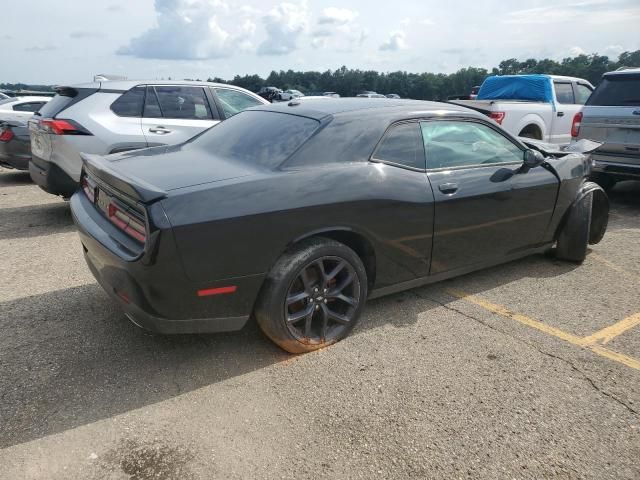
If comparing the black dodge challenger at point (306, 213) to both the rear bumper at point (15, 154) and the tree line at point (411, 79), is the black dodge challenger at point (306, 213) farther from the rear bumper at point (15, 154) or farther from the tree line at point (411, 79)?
the tree line at point (411, 79)

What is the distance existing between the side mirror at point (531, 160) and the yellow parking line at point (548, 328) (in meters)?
1.15

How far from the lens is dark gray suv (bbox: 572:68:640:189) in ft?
21.3

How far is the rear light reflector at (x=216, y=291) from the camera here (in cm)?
259

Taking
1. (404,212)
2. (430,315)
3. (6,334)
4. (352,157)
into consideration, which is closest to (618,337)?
(430,315)

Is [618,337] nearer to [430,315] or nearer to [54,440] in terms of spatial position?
[430,315]

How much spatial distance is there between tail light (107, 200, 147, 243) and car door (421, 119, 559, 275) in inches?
77.1

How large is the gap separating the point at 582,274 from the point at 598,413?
225cm

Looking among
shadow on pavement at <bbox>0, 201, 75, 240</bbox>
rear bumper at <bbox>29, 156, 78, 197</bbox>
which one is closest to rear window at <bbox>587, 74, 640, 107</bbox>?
rear bumper at <bbox>29, 156, 78, 197</bbox>

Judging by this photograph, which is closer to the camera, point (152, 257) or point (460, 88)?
point (152, 257)

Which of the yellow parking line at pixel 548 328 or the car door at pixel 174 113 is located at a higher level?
the car door at pixel 174 113

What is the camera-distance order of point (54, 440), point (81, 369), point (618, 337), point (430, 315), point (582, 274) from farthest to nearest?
point (582, 274) → point (430, 315) → point (618, 337) → point (81, 369) → point (54, 440)

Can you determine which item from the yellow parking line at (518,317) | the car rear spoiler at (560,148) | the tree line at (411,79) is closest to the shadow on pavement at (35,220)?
the yellow parking line at (518,317)

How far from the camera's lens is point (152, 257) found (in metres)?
2.43

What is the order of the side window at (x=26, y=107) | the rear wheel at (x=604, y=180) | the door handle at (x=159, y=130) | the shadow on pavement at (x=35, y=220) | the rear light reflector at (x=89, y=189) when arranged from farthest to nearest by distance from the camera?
the side window at (x=26, y=107)
the rear wheel at (x=604, y=180)
the door handle at (x=159, y=130)
the shadow on pavement at (x=35, y=220)
the rear light reflector at (x=89, y=189)
